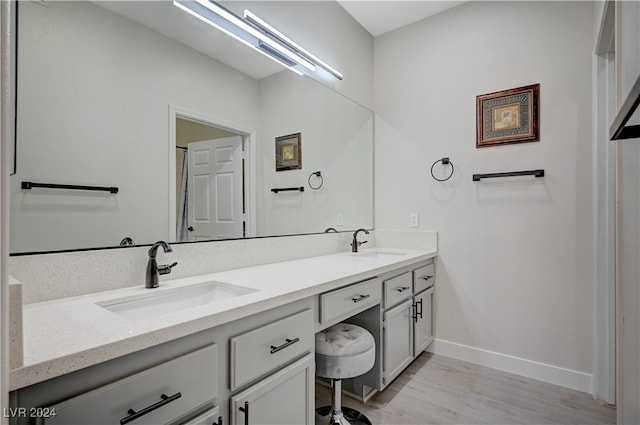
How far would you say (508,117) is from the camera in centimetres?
235

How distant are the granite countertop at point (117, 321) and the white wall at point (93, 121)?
26 cm

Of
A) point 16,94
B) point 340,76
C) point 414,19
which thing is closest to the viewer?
point 16,94

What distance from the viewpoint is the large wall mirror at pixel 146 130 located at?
1101mm

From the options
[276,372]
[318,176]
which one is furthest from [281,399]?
[318,176]

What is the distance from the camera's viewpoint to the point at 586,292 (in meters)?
2.10

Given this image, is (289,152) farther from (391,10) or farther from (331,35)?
(391,10)

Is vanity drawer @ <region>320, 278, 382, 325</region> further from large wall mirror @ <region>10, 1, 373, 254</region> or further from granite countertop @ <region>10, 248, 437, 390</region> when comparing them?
large wall mirror @ <region>10, 1, 373, 254</region>

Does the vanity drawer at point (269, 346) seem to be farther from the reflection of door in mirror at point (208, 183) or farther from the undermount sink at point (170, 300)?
the reflection of door in mirror at point (208, 183)

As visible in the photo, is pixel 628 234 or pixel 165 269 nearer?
pixel 628 234

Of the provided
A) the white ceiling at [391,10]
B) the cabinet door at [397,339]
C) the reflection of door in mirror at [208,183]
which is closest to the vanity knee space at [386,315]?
the cabinet door at [397,339]

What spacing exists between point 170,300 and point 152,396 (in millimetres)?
505

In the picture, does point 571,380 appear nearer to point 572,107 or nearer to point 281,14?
point 572,107

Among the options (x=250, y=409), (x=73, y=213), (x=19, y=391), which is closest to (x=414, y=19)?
(x=73, y=213)

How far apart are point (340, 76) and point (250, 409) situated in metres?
2.30
